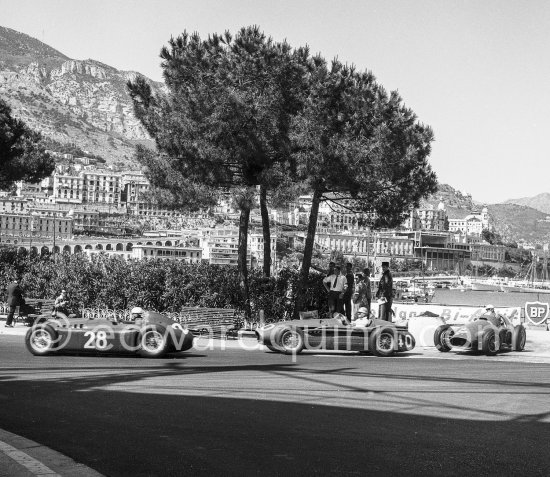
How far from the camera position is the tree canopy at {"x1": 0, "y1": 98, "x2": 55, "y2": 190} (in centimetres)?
3462

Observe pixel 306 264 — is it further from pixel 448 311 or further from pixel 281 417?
pixel 281 417

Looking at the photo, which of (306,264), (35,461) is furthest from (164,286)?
(35,461)

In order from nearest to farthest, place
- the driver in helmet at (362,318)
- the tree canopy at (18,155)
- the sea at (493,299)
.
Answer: the driver in helmet at (362,318)
the tree canopy at (18,155)
the sea at (493,299)

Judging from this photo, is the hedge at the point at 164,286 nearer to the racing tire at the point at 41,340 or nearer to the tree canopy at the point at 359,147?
the tree canopy at the point at 359,147

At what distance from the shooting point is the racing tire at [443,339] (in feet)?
65.0

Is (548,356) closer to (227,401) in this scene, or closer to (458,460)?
(227,401)

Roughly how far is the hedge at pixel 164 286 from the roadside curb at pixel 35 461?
55.2 feet

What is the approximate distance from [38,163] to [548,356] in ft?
78.7

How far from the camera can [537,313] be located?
2836 cm

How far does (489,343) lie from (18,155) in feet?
76.1

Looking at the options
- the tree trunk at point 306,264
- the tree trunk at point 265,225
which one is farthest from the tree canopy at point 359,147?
the tree trunk at point 265,225

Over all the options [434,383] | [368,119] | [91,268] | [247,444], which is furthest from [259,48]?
[247,444]

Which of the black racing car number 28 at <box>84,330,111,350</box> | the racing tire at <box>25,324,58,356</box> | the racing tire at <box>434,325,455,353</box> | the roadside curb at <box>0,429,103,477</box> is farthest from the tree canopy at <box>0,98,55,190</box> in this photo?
the roadside curb at <box>0,429,103,477</box>

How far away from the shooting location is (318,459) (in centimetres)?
715
